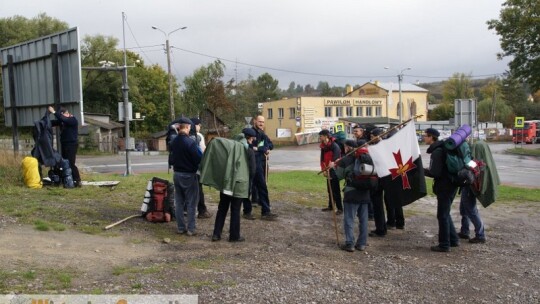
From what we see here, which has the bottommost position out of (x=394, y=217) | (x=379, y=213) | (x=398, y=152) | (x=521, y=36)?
(x=394, y=217)

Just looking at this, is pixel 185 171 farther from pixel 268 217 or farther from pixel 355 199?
pixel 355 199

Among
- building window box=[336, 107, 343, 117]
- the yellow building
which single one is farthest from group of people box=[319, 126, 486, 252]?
building window box=[336, 107, 343, 117]

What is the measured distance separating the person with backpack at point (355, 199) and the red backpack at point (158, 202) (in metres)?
3.04

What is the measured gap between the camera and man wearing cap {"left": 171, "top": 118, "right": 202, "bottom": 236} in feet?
25.8

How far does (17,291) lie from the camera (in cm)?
475

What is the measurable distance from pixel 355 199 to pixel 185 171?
2647 mm

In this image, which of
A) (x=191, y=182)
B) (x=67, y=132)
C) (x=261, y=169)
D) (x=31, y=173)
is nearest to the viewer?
(x=191, y=182)

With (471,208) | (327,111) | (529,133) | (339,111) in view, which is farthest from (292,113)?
(471,208)

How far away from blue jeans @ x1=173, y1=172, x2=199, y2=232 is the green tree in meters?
33.6

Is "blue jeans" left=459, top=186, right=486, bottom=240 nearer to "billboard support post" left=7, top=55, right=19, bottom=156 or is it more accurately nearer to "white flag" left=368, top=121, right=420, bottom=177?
"white flag" left=368, top=121, right=420, bottom=177

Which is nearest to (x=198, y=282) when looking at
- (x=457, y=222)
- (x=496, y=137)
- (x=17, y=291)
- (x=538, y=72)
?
(x=17, y=291)

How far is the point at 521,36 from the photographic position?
119 feet

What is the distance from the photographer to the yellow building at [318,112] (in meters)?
67.9

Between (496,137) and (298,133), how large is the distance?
89.9 feet
